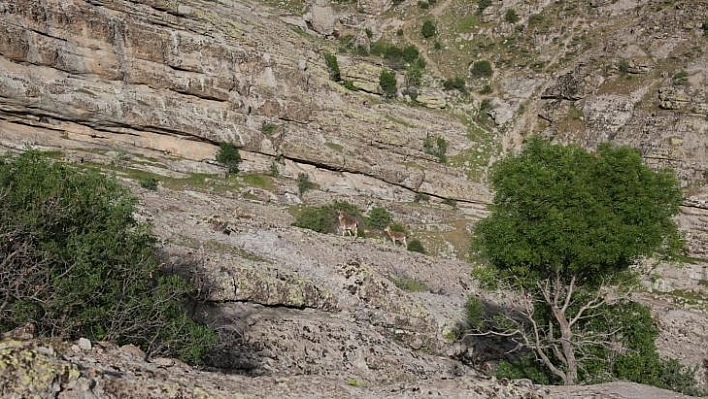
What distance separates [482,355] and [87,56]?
42331 millimetres

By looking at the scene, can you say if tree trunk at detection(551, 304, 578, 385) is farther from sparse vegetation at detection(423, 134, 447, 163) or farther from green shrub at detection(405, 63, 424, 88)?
green shrub at detection(405, 63, 424, 88)

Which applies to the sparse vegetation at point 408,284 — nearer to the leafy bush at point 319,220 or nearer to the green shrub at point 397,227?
the leafy bush at point 319,220

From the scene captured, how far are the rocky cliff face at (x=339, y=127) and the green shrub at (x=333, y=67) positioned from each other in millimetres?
1031

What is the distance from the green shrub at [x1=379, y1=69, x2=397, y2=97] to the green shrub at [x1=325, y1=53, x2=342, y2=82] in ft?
17.5

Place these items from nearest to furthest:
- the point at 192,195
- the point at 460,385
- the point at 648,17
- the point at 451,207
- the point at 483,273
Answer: the point at 460,385, the point at 483,273, the point at 192,195, the point at 451,207, the point at 648,17

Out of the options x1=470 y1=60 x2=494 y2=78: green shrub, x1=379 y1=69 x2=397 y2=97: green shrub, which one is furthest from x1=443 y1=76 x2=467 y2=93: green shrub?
x1=379 y1=69 x2=397 y2=97: green shrub

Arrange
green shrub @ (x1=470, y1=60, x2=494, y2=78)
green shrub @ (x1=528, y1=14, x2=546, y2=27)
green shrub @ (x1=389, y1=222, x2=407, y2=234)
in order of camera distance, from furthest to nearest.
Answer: green shrub @ (x1=528, y1=14, x2=546, y2=27)
green shrub @ (x1=470, y1=60, x2=494, y2=78)
green shrub @ (x1=389, y1=222, x2=407, y2=234)

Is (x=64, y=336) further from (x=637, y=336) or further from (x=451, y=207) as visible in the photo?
(x=451, y=207)

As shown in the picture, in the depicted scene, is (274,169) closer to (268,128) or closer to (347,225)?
(268,128)

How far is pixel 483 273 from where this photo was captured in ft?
55.4

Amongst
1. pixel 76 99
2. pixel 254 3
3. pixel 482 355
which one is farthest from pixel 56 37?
pixel 482 355

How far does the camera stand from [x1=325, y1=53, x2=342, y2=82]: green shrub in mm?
63303

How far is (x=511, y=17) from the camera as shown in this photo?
256ft

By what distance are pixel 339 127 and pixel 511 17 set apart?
37.1 m
